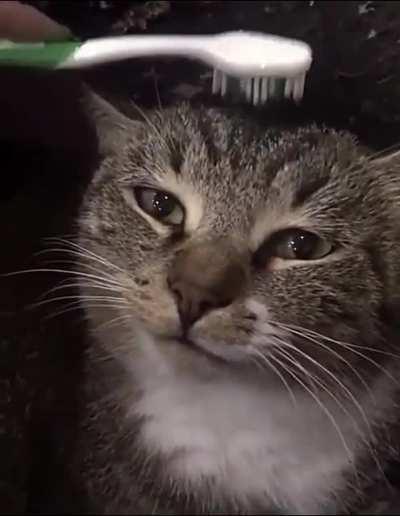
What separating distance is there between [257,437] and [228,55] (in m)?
0.22

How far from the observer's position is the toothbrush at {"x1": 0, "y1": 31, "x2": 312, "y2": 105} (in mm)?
455

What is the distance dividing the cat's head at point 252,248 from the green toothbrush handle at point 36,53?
0.22ft

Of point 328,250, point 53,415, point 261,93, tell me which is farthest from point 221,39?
point 53,415

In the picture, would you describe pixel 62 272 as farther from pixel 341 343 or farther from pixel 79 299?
pixel 341 343

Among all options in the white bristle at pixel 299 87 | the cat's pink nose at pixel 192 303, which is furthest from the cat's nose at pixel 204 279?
the white bristle at pixel 299 87

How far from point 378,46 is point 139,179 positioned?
0.54 feet

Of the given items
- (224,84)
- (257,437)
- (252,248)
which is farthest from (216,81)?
(257,437)

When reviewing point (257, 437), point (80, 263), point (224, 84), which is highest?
point (224, 84)

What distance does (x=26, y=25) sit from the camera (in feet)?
1.57

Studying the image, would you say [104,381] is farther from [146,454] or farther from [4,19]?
[4,19]

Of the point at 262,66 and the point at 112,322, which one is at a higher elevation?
the point at 262,66

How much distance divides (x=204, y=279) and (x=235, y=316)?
1.1 inches

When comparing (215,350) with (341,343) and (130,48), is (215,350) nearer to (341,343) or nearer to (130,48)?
(341,343)

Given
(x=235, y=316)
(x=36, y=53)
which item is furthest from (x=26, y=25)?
(x=235, y=316)
